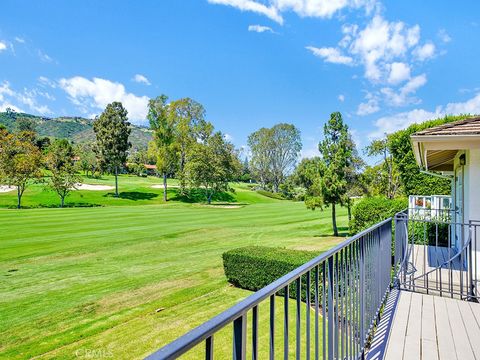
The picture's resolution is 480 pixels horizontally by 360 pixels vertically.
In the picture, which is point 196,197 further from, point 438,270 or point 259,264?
point 438,270

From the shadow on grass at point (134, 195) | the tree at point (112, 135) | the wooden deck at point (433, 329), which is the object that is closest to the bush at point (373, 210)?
the wooden deck at point (433, 329)

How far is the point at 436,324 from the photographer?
148 inches

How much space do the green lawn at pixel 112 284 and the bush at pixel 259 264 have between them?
414 millimetres

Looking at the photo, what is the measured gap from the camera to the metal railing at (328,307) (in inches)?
40.9

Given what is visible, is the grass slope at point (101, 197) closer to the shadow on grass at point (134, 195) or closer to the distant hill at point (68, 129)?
the shadow on grass at point (134, 195)

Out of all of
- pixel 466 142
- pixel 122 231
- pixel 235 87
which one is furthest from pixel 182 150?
pixel 466 142

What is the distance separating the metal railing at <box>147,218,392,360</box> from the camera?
1039mm

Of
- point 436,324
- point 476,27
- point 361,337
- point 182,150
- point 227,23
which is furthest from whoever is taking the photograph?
point 182,150

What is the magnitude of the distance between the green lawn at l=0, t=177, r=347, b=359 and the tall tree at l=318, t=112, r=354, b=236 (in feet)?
8.59

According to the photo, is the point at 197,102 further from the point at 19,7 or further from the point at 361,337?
the point at 361,337

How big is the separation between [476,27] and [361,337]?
61.6 feet

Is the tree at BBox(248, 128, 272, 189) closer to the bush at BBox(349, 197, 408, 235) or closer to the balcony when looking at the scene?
the bush at BBox(349, 197, 408, 235)

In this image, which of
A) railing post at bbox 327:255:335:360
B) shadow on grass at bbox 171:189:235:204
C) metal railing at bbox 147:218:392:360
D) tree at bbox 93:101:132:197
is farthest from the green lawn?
tree at bbox 93:101:132:197

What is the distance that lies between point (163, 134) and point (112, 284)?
3761 centimetres
